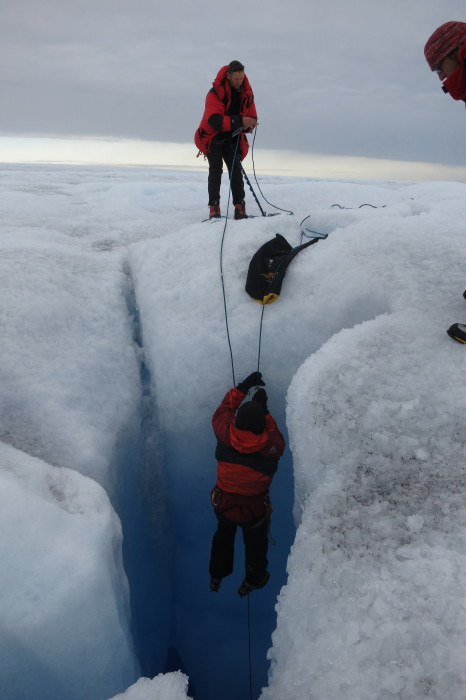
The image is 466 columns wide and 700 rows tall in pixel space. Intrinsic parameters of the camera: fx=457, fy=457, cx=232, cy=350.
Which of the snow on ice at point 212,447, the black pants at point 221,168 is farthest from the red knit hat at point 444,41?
the black pants at point 221,168

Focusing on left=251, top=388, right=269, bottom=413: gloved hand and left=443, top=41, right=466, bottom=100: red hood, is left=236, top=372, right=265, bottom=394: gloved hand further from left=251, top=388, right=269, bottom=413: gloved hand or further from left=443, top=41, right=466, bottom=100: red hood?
left=443, top=41, right=466, bottom=100: red hood

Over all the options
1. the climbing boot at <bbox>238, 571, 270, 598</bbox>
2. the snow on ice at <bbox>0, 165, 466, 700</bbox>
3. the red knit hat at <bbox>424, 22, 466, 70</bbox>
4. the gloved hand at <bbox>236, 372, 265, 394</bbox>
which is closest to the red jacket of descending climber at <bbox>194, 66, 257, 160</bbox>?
the snow on ice at <bbox>0, 165, 466, 700</bbox>

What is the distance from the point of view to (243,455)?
2547 millimetres

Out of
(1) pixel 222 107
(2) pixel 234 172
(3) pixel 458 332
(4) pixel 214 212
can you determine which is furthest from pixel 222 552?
(1) pixel 222 107

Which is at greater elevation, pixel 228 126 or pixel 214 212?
pixel 228 126

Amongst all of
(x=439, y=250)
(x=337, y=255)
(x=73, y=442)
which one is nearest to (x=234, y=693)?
(x=73, y=442)

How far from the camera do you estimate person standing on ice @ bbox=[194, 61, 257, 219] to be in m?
4.01

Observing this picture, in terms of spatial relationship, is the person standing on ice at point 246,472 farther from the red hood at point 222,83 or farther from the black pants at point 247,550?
the red hood at point 222,83

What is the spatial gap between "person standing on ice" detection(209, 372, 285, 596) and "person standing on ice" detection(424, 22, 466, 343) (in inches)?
68.2

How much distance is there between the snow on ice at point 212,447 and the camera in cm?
159

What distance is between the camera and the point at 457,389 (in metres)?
2.15

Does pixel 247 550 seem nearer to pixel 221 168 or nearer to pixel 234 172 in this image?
pixel 234 172

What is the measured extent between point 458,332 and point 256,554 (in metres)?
1.80

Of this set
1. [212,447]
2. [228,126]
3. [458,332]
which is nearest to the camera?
[458,332]
